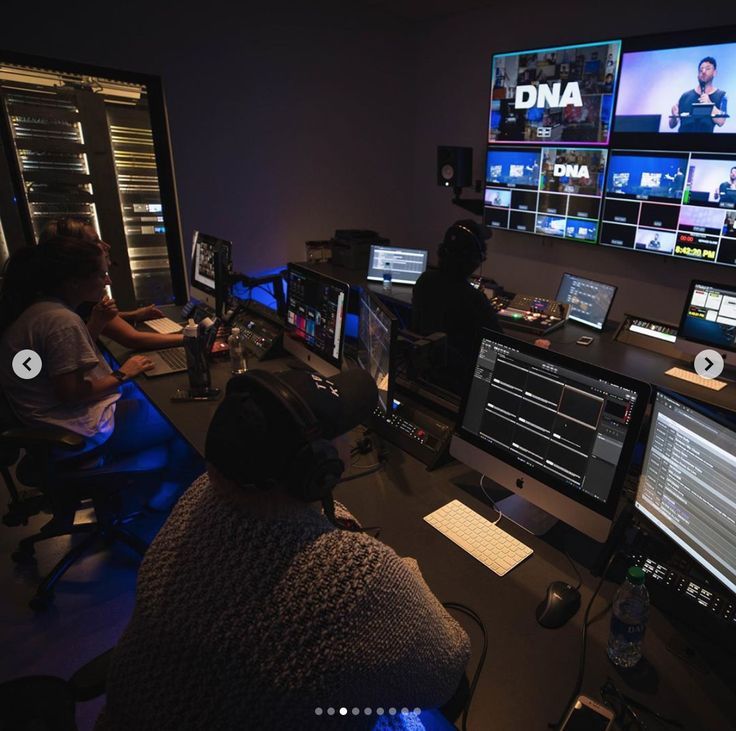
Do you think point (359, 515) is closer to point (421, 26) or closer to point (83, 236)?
point (83, 236)

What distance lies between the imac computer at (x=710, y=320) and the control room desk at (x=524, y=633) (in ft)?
6.39

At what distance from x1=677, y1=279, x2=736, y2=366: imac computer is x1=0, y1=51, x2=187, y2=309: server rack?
3.57 m

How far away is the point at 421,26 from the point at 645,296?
10.6 ft

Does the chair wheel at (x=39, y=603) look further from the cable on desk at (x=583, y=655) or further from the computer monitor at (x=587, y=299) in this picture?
the computer monitor at (x=587, y=299)

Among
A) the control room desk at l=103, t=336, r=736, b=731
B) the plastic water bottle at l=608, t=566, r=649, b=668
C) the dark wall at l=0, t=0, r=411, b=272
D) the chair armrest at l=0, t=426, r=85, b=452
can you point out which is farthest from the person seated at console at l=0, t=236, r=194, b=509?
the dark wall at l=0, t=0, r=411, b=272

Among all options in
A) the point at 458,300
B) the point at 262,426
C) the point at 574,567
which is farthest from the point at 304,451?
the point at 458,300

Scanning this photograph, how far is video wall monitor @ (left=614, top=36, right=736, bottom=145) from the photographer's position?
3018 mm

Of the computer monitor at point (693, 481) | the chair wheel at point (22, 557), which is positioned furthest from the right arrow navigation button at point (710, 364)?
the chair wheel at point (22, 557)

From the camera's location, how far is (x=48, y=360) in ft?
6.39

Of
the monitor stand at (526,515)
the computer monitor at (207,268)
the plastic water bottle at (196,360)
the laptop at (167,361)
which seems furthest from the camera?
the computer monitor at (207,268)

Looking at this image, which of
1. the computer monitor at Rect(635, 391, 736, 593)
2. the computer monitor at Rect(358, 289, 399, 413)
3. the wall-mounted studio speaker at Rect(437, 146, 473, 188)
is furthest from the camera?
the wall-mounted studio speaker at Rect(437, 146, 473, 188)

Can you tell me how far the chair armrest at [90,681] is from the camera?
3.39ft

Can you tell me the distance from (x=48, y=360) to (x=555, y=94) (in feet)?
12.0

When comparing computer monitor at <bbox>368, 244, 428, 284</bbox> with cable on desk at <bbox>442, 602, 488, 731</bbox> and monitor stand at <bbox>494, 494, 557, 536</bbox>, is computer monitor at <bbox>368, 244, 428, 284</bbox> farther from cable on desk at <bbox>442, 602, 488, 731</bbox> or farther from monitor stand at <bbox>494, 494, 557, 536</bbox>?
cable on desk at <bbox>442, 602, 488, 731</bbox>
